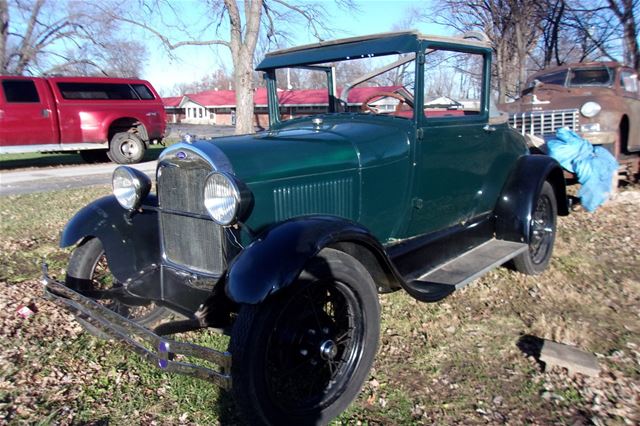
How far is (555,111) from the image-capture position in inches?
326

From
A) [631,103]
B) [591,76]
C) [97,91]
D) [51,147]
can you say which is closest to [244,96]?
[97,91]

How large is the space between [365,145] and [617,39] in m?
16.6

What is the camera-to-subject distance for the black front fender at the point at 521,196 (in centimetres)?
442

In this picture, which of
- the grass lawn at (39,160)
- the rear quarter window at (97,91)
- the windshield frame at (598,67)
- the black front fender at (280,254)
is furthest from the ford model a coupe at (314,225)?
the grass lawn at (39,160)

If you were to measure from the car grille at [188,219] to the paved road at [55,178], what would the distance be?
22.2 feet

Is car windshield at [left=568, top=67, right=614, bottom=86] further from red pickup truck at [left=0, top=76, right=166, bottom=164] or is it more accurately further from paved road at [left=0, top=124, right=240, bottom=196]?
red pickup truck at [left=0, top=76, right=166, bottom=164]

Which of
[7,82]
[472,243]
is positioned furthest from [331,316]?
[7,82]

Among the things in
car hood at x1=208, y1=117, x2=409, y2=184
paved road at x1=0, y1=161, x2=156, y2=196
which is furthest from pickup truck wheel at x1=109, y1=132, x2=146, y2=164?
car hood at x1=208, y1=117, x2=409, y2=184

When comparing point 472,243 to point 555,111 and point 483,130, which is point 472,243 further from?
point 555,111

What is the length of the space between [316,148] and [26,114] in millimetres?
11042

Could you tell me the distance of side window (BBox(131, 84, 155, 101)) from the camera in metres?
13.6

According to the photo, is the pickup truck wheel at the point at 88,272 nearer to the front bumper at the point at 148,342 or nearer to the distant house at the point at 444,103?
the front bumper at the point at 148,342

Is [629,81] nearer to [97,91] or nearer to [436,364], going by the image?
[436,364]

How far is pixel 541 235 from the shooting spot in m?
4.94
